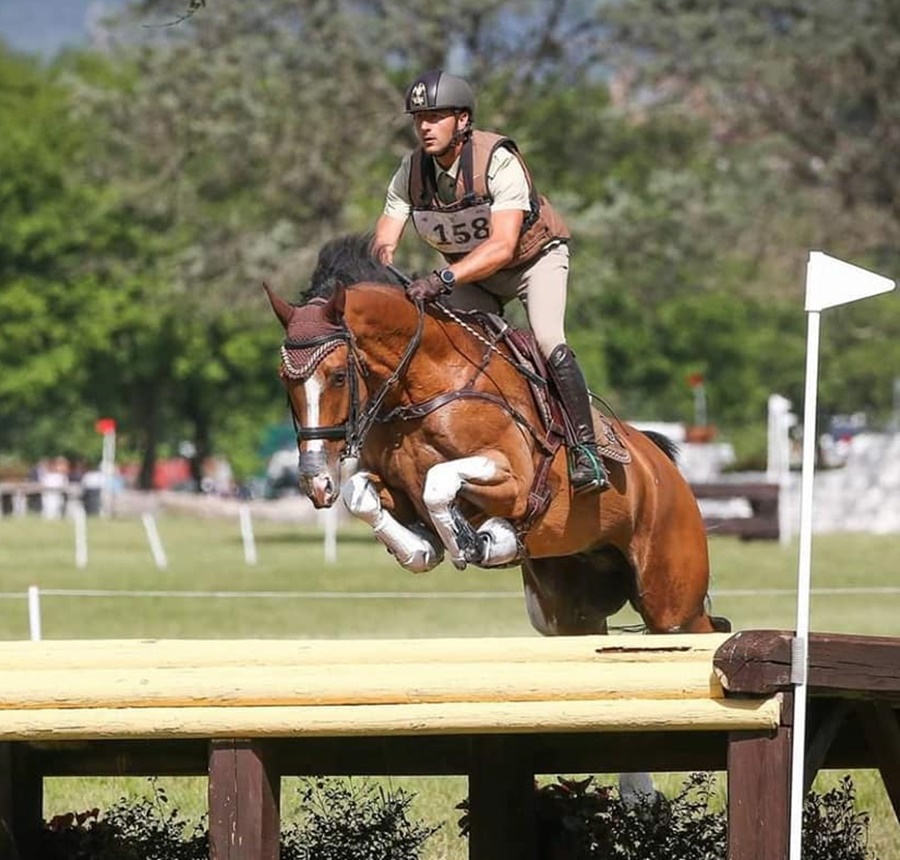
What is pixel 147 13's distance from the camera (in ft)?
98.7

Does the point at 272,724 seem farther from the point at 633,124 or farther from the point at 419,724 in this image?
the point at 633,124

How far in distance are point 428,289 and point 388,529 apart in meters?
0.91

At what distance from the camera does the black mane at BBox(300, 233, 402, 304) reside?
7160mm

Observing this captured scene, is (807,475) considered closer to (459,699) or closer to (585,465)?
(459,699)

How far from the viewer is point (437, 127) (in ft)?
23.3

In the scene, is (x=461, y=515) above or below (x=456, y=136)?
below

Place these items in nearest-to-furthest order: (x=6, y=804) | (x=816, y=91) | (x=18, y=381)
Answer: (x=6, y=804) → (x=816, y=91) → (x=18, y=381)

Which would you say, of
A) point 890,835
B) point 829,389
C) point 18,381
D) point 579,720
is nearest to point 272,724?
point 579,720

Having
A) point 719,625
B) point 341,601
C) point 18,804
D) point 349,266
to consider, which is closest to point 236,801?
point 18,804

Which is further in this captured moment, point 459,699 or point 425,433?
point 425,433

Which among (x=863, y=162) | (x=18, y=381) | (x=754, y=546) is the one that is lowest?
(x=754, y=546)

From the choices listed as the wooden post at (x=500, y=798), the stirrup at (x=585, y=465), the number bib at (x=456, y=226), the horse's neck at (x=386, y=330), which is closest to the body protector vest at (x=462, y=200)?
the number bib at (x=456, y=226)

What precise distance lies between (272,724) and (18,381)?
158 ft

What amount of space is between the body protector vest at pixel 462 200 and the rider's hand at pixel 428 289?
0.31 metres
